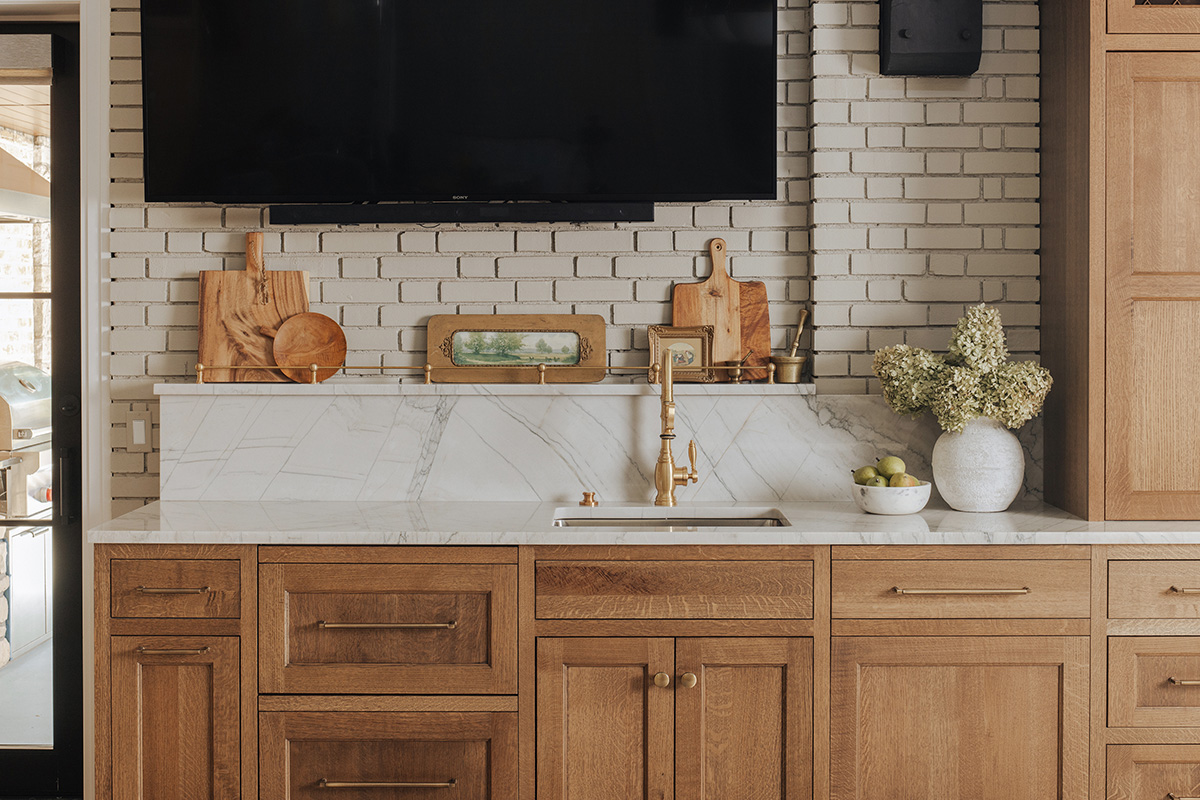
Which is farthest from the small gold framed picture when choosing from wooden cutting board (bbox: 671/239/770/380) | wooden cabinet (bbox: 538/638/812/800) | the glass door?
the glass door

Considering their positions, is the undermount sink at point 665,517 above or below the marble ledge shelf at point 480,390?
below

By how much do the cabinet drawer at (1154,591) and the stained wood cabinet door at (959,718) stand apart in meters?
0.13

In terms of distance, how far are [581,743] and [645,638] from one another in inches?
10.3

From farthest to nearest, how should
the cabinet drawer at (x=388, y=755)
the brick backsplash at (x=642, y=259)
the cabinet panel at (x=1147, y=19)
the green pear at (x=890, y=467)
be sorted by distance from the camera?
the brick backsplash at (x=642, y=259) < the green pear at (x=890, y=467) < the cabinet panel at (x=1147, y=19) < the cabinet drawer at (x=388, y=755)

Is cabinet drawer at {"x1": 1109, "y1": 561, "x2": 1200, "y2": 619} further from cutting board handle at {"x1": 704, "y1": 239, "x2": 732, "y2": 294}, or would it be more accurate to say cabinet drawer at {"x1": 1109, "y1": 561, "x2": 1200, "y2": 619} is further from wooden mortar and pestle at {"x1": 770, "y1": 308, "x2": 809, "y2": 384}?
cutting board handle at {"x1": 704, "y1": 239, "x2": 732, "y2": 294}

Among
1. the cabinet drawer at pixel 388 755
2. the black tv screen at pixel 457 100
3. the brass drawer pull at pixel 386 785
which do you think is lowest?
the brass drawer pull at pixel 386 785

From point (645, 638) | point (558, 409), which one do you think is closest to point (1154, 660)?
point (645, 638)

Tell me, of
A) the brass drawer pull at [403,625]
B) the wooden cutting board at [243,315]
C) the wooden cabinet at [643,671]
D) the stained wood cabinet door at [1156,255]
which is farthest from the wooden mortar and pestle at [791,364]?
the wooden cutting board at [243,315]

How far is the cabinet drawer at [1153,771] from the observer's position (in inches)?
68.0

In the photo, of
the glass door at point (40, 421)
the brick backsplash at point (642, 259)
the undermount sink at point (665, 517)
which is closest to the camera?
the undermount sink at point (665, 517)

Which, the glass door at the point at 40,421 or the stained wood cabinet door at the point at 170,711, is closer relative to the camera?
the stained wood cabinet door at the point at 170,711

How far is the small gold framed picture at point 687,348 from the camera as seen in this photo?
2211 millimetres

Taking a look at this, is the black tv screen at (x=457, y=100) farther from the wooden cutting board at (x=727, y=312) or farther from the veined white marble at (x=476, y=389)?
the veined white marble at (x=476, y=389)

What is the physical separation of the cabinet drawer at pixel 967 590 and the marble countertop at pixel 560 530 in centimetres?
5
